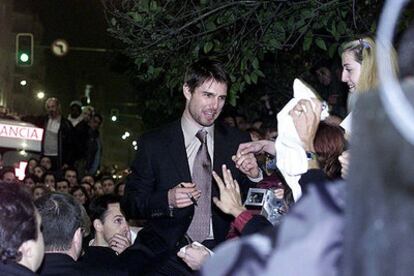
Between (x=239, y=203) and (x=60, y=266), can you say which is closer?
(x=239, y=203)

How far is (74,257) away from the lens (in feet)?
16.2

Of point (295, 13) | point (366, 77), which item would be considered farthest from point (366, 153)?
point (295, 13)

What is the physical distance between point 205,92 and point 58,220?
174 centimetres

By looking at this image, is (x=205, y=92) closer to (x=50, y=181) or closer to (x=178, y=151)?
(x=178, y=151)

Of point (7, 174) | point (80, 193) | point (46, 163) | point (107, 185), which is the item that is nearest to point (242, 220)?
point (80, 193)

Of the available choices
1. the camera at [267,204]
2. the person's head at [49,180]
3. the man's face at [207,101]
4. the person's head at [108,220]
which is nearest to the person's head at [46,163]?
the person's head at [49,180]

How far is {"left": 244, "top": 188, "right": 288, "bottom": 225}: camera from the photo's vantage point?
16.8ft

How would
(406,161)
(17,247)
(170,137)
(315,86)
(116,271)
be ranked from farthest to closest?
(315,86) < (170,137) < (116,271) < (17,247) < (406,161)

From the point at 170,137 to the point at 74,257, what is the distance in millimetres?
1633

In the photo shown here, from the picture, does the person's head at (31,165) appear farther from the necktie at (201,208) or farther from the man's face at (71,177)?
the necktie at (201,208)

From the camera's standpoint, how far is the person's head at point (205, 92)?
629cm

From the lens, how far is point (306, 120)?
12.4 ft

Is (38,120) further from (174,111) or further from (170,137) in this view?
(170,137)

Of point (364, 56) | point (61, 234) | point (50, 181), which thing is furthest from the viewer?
point (50, 181)
